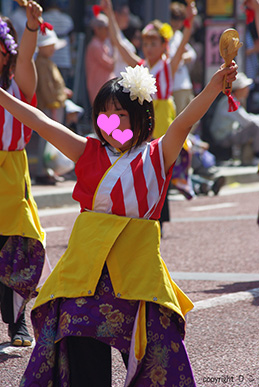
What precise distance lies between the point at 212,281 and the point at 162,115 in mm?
2510

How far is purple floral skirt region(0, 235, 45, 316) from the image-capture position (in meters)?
4.33

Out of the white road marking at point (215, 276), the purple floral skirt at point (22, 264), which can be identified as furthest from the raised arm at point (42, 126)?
the white road marking at point (215, 276)

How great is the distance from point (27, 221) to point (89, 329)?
1460 mm

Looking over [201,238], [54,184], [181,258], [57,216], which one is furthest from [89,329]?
[54,184]

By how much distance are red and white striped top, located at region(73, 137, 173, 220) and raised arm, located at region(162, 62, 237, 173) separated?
1.5 inches

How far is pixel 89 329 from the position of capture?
2.98m

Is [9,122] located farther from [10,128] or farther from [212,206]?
[212,206]

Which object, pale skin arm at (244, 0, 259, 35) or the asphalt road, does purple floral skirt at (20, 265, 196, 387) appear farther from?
pale skin arm at (244, 0, 259, 35)

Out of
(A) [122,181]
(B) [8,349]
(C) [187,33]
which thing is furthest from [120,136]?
(C) [187,33]

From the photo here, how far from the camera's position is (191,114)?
3051mm

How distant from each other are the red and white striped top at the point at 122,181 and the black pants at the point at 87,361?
0.47 meters

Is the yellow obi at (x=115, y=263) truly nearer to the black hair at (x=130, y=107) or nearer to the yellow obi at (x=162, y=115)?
the black hair at (x=130, y=107)

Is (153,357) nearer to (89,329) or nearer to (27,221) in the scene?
(89,329)

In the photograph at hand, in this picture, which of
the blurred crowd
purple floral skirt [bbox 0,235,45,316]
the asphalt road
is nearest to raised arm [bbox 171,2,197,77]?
the blurred crowd
